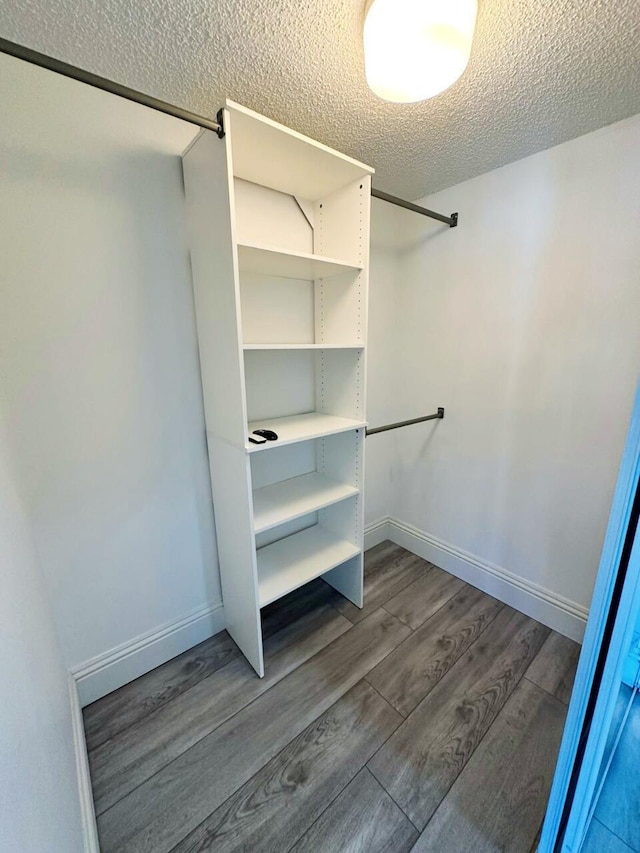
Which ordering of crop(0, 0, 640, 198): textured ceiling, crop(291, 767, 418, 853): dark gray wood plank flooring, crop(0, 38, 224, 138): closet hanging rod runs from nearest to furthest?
crop(0, 38, 224, 138): closet hanging rod → crop(0, 0, 640, 198): textured ceiling → crop(291, 767, 418, 853): dark gray wood plank flooring

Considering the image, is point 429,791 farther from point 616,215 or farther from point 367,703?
point 616,215

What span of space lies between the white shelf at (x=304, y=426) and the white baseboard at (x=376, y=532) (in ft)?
3.26

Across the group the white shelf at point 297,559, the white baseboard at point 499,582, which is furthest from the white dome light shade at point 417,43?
the white baseboard at point 499,582

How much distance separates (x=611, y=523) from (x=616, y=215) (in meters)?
1.37

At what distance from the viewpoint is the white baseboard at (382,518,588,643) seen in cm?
163

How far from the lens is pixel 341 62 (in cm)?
101

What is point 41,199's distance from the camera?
1.05 m

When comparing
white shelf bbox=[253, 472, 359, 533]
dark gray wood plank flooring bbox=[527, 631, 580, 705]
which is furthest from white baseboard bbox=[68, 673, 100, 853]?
dark gray wood plank flooring bbox=[527, 631, 580, 705]

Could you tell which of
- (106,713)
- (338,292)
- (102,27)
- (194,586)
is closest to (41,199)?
(102,27)

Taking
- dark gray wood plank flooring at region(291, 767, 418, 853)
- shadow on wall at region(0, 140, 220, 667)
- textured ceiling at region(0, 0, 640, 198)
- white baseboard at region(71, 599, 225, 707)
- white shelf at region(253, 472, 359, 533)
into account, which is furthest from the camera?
white shelf at region(253, 472, 359, 533)

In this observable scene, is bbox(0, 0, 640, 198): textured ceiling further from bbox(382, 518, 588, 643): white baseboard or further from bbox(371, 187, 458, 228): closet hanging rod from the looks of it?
bbox(382, 518, 588, 643): white baseboard

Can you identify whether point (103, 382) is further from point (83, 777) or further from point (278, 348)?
point (83, 777)

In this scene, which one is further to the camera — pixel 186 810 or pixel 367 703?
pixel 367 703

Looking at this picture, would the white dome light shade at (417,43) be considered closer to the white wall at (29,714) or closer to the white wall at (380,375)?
the white wall at (380,375)
